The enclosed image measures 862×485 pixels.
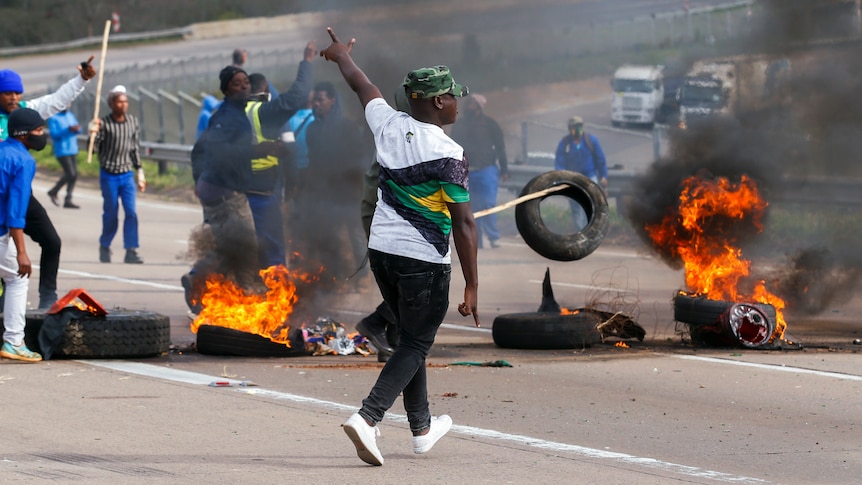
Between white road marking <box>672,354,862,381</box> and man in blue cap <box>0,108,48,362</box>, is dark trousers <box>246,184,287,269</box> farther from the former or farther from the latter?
white road marking <box>672,354,862,381</box>

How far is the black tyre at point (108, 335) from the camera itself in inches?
356

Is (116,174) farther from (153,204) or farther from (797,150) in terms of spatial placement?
(797,150)

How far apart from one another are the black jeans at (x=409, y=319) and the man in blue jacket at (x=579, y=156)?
10.9 m

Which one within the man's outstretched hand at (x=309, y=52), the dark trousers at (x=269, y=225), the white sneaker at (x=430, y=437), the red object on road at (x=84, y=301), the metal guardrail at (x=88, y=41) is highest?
the metal guardrail at (x=88, y=41)

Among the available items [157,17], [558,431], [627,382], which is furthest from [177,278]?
[157,17]

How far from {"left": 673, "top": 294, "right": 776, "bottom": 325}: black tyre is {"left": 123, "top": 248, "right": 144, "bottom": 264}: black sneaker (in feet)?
25.2

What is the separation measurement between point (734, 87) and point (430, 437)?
782 cm

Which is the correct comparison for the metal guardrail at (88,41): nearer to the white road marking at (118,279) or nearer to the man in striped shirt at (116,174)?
the man in striped shirt at (116,174)

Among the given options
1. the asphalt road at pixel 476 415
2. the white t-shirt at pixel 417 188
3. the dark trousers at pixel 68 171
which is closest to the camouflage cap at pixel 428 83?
the white t-shirt at pixel 417 188

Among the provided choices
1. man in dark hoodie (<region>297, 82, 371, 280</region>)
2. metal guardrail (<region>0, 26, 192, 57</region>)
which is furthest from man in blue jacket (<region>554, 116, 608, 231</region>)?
metal guardrail (<region>0, 26, 192, 57</region>)

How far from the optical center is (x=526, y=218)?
10.4 m

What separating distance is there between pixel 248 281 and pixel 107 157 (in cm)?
581

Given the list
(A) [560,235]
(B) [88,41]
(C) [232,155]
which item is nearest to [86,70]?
(C) [232,155]

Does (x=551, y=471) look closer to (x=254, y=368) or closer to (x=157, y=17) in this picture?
(x=254, y=368)
